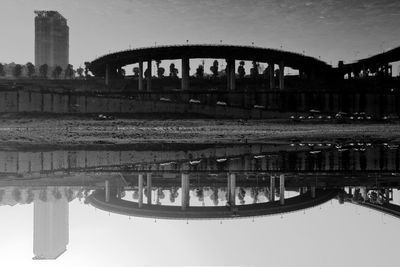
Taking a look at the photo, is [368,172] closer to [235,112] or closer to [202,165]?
[202,165]

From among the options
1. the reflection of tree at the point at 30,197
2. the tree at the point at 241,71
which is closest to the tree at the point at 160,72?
the tree at the point at 241,71

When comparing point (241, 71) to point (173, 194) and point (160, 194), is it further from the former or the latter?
point (173, 194)

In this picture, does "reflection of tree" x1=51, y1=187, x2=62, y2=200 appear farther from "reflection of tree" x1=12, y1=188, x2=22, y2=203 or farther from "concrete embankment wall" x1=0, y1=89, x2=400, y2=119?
"concrete embankment wall" x1=0, y1=89, x2=400, y2=119

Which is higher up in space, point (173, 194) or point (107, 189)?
point (107, 189)

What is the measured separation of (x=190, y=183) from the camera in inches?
474

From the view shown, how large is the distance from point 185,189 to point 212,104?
45307 mm

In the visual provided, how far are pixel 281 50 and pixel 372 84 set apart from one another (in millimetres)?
16341

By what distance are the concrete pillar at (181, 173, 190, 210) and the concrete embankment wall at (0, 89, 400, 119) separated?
43017mm

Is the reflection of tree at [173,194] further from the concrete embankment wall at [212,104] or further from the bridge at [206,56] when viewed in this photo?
the bridge at [206,56]

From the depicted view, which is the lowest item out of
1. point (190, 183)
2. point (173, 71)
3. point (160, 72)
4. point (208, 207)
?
point (208, 207)

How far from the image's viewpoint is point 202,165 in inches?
520

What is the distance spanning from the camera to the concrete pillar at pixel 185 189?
10.7m

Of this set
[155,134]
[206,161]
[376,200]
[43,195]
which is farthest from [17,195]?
[155,134]

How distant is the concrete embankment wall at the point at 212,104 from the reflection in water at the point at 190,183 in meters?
38.6
